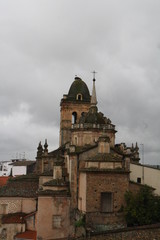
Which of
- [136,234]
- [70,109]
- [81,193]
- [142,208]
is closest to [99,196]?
[81,193]

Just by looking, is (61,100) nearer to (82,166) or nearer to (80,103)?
(80,103)

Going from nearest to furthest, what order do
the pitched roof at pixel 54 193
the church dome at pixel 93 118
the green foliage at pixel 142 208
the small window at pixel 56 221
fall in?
1. the green foliage at pixel 142 208
2. the small window at pixel 56 221
3. the pitched roof at pixel 54 193
4. the church dome at pixel 93 118

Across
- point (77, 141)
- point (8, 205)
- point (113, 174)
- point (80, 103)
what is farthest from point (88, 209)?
point (80, 103)

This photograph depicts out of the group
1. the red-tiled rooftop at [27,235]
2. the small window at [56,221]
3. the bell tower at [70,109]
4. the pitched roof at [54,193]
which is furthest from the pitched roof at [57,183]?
the bell tower at [70,109]

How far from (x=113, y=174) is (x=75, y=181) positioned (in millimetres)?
5021

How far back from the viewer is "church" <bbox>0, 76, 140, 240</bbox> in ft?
82.8

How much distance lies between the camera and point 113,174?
25.8 metres

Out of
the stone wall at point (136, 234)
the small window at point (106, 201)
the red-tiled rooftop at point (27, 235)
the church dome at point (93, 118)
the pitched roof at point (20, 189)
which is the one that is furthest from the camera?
the pitched roof at point (20, 189)

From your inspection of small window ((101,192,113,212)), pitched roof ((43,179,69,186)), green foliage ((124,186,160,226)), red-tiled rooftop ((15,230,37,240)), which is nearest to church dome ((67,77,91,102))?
pitched roof ((43,179,69,186))

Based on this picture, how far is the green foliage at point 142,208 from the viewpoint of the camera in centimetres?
2397

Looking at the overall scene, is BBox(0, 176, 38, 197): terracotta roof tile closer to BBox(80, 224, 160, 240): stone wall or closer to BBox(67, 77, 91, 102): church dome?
BBox(80, 224, 160, 240): stone wall

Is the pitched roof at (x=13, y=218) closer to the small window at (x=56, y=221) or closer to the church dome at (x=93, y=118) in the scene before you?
the small window at (x=56, y=221)

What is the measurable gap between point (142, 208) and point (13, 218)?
15450mm

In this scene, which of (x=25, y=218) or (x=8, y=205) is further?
(x=8, y=205)
